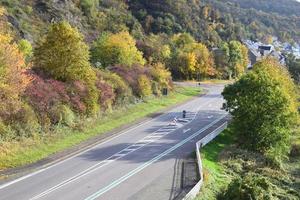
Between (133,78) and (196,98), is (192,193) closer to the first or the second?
(133,78)

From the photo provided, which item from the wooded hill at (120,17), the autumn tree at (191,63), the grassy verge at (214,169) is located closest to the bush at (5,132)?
the grassy verge at (214,169)

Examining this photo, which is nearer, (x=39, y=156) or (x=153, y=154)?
(x=39, y=156)

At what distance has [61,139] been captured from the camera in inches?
1555

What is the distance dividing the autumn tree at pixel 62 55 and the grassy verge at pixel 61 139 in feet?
9.89

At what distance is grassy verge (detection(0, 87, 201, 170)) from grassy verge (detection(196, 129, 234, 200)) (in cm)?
1056

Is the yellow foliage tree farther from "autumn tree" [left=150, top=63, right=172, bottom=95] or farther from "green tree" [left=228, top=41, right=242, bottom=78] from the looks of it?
"green tree" [left=228, top=41, right=242, bottom=78]

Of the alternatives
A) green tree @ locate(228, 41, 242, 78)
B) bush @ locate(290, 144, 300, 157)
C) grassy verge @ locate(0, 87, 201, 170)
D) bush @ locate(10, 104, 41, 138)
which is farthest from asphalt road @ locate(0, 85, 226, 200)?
green tree @ locate(228, 41, 242, 78)

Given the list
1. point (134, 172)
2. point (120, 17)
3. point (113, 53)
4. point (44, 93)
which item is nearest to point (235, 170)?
point (134, 172)

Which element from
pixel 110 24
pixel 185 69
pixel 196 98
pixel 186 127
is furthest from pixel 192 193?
pixel 110 24

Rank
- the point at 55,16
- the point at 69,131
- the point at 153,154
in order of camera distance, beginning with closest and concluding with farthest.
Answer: the point at 153,154
the point at 69,131
the point at 55,16

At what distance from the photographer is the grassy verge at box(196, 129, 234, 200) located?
29.1m

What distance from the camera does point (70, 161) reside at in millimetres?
34594

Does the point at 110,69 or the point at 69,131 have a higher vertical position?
the point at 110,69

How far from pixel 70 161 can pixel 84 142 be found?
18.6 ft
